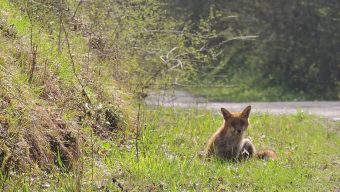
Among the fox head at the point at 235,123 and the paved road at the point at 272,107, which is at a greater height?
the fox head at the point at 235,123

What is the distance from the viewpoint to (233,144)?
425 inches

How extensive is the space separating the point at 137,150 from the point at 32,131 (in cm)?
141

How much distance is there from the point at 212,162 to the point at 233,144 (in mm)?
831

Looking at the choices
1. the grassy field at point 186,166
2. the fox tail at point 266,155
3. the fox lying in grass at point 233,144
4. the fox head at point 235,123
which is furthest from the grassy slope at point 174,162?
the fox head at point 235,123

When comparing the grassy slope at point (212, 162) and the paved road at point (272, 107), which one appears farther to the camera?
the paved road at point (272, 107)

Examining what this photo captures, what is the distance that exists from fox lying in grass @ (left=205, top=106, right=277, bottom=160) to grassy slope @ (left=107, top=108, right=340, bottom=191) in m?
0.28

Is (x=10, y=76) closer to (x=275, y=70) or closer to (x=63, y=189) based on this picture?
(x=63, y=189)

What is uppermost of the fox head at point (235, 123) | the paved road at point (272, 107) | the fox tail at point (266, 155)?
the fox head at point (235, 123)

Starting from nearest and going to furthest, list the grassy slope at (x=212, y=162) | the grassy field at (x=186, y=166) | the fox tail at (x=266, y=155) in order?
the grassy field at (x=186, y=166) → the grassy slope at (x=212, y=162) → the fox tail at (x=266, y=155)

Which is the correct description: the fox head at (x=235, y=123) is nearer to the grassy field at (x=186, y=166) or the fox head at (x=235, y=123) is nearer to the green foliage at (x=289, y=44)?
the grassy field at (x=186, y=166)

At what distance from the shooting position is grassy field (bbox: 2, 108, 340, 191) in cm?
825

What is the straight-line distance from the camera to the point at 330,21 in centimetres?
2659

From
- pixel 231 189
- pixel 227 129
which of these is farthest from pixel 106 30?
pixel 231 189

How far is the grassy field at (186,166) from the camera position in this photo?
8250 mm
